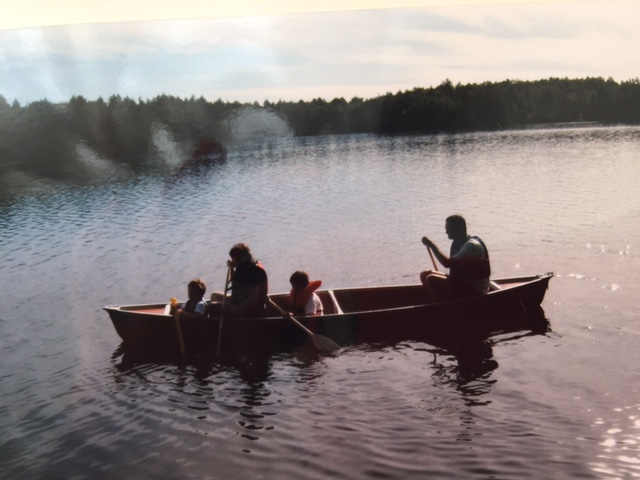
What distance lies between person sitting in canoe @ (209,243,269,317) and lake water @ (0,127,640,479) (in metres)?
0.60

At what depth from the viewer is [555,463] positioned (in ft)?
15.4

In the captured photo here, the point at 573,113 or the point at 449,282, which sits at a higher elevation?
the point at 573,113

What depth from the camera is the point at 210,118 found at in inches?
761

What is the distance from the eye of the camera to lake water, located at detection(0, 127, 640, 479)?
509cm

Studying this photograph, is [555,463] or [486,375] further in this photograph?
[486,375]

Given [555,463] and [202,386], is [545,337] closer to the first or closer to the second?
[555,463]

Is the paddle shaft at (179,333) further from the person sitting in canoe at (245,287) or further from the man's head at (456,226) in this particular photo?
the man's head at (456,226)

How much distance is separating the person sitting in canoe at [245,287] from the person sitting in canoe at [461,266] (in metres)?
2.03

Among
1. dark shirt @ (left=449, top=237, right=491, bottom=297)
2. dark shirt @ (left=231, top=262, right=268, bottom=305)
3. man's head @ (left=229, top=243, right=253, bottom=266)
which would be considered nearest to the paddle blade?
dark shirt @ (left=231, top=262, right=268, bottom=305)

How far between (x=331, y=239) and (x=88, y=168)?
671 inches

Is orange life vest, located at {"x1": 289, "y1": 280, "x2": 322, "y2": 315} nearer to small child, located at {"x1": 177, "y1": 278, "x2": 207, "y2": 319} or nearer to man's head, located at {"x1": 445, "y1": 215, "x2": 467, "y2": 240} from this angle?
small child, located at {"x1": 177, "y1": 278, "x2": 207, "y2": 319}

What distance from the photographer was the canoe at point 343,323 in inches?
292

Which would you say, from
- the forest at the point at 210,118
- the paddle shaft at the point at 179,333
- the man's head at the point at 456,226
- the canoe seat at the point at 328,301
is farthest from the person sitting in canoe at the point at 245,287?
the forest at the point at 210,118

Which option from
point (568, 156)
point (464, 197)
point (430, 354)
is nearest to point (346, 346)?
point (430, 354)
